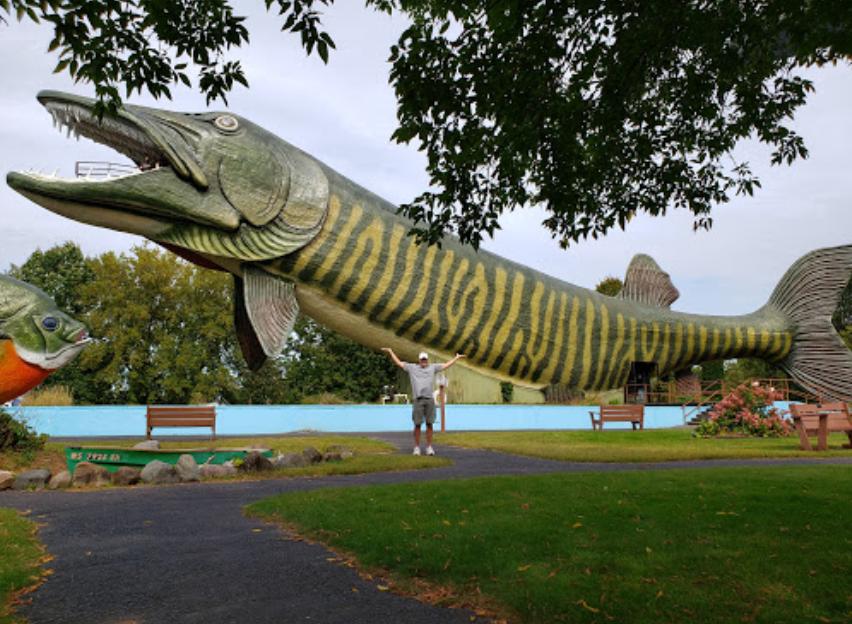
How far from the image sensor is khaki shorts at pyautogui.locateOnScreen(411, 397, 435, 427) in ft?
33.9

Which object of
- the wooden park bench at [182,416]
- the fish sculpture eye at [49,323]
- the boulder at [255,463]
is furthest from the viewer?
the wooden park bench at [182,416]

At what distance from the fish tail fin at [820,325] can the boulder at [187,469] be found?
17142mm

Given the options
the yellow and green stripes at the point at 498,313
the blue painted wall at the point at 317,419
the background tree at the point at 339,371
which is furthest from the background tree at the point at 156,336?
the yellow and green stripes at the point at 498,313

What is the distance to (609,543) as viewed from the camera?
13.4ft

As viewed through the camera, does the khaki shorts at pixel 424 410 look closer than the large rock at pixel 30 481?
No

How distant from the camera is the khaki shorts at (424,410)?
10336mm

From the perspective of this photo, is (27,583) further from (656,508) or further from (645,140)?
(645,140)

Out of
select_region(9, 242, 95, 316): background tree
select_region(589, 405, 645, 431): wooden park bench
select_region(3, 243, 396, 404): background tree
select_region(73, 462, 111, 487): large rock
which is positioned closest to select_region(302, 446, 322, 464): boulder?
select_region(73, 462, 111, 487): large rock

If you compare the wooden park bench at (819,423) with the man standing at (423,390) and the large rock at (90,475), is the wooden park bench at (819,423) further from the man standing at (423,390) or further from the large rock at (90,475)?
the large rock at (90,475)

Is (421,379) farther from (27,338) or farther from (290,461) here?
(27,338)

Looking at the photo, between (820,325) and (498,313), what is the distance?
975 centimetres

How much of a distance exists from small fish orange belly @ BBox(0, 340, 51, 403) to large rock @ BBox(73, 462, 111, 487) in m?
1.22

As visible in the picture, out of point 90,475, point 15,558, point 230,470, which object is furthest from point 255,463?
point 15,558

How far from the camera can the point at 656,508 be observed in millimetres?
5062
